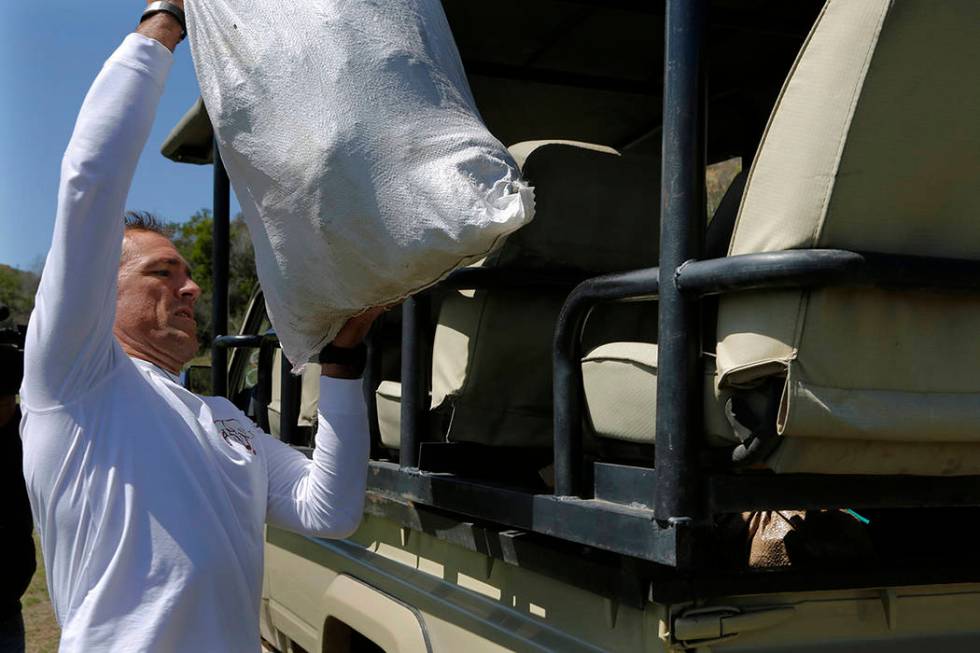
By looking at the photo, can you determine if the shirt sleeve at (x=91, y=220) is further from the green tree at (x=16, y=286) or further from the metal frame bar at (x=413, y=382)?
the green tree at (x=16, y=286)

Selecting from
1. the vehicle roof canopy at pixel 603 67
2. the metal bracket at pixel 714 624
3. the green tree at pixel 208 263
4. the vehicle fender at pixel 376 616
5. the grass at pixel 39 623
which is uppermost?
the green tree at pixel 208 263

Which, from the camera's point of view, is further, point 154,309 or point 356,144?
point 154,309

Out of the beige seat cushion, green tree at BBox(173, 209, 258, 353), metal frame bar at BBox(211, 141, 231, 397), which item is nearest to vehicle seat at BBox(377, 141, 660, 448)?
the beige seat cushion

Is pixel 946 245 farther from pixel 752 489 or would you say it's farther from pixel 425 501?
pixel 425 501

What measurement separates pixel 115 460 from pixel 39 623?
6776mm

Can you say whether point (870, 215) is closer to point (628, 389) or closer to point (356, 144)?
point (628, 389)

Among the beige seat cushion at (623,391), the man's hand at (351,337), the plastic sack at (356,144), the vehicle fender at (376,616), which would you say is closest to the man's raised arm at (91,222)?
the plastic sack at (356,144)

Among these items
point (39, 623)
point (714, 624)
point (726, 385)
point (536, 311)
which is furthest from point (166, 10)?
point (39, 623)

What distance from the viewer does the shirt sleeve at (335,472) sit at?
238 centimetres

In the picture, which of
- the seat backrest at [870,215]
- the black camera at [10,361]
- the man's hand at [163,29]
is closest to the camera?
the seat backrest at [870,215]

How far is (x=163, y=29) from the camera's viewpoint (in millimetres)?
2014

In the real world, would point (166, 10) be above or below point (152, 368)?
above

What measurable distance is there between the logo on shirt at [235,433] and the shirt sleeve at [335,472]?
0.07 meters

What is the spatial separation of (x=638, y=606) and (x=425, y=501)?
0.81m
